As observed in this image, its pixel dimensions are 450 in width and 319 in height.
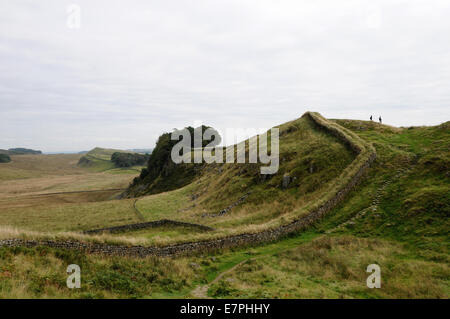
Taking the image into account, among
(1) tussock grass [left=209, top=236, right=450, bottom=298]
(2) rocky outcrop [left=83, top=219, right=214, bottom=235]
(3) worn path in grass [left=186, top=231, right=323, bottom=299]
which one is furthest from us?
(2) rocky outcrop [left=83, top=219, right=214, bottom=235]

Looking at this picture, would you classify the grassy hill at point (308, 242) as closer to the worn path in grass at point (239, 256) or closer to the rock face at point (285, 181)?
the worn path in grass at point (239, 256)

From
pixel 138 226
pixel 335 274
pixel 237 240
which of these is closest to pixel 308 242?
pixel 335 274

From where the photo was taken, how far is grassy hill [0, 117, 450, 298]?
43.3ft

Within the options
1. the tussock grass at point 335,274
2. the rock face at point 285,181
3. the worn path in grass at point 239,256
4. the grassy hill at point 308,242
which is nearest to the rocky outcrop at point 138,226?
the grassy hill at point 308,242

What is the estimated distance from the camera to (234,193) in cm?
4041

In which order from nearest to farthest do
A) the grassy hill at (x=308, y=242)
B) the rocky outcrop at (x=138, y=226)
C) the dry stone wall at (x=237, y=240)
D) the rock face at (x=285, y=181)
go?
the grassy hill at (x=308, y=242) → the dry stone wall at (x=237, y=240) → the rocky outcrop at (x=138, y=226) → the rock face at (x=285, y=181)

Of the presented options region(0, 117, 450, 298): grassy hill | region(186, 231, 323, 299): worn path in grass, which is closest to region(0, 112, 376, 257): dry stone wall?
region(0, 117, 450, 298): grassy hill

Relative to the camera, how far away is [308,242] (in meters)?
21.0

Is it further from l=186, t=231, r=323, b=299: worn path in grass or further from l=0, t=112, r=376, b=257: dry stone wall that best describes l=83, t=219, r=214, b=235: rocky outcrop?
l=186, t=231, r=323, b=299: worn path in grass

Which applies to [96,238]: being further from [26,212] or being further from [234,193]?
[26,212]

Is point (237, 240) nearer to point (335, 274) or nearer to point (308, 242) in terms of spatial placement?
point (308, 242)

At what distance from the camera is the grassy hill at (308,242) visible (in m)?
13.2

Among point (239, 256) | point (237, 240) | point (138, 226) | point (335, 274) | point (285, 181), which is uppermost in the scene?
point (285, 181)

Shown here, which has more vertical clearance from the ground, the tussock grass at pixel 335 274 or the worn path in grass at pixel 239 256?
the tussock grass at pixel 335 274
